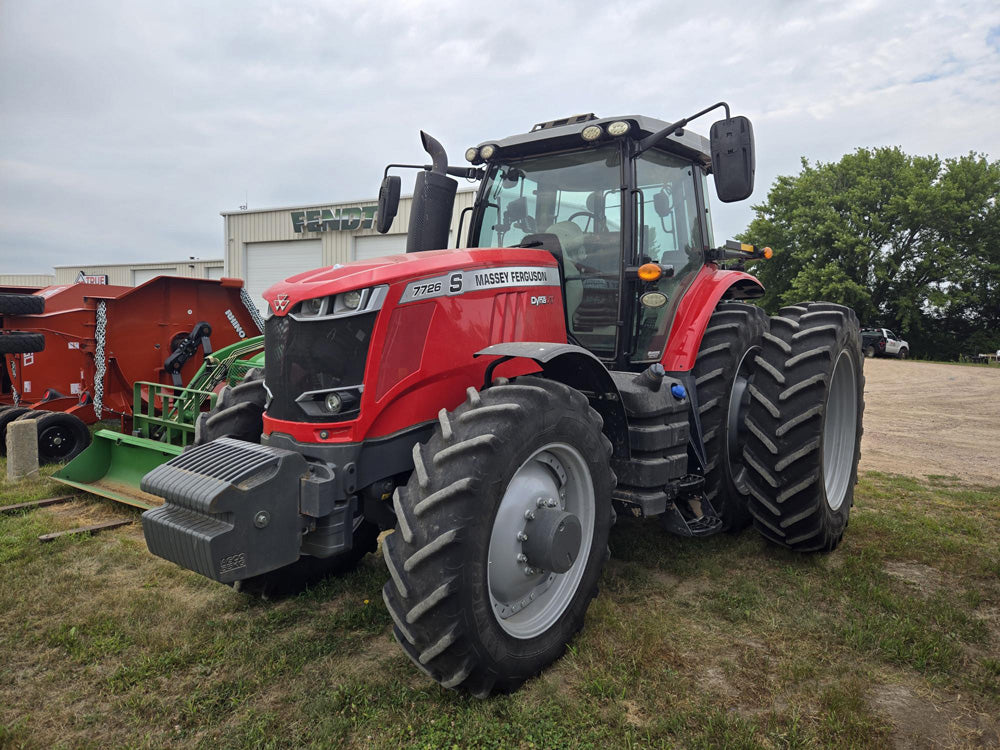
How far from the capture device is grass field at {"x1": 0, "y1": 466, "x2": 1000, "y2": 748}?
2.39 meters

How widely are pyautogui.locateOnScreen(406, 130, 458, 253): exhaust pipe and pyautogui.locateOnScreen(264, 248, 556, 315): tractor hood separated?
82 cm

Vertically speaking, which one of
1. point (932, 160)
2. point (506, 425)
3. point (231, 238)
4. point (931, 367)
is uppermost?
point (932, 160)

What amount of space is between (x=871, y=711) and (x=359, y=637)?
2.13 meters

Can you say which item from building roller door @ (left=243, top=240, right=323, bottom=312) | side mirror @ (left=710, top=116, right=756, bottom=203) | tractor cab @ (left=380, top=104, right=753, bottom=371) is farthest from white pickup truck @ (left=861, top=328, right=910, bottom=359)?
side mirror @ (left=710, top=116, right=756, bottom=203)

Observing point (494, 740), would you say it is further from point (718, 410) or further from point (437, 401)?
point (718, 410)

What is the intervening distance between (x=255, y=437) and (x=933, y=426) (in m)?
10.9

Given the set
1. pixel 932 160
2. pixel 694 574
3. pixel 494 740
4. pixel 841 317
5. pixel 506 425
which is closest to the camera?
pixel 494 740

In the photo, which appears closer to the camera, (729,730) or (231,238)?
(729,730)

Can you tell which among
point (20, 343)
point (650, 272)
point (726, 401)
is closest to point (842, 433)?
point (726, 401)

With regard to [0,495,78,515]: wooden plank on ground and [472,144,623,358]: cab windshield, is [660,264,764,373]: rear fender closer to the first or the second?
[472,144,623,358]: cab windshield

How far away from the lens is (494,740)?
2.32 meters

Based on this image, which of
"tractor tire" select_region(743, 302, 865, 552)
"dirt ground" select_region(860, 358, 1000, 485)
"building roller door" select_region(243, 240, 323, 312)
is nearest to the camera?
"tractor tire" select_region(743, 302, 865, 552)

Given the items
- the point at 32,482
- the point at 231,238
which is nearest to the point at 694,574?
the point at 32,482

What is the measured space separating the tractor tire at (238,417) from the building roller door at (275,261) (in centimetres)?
1842
